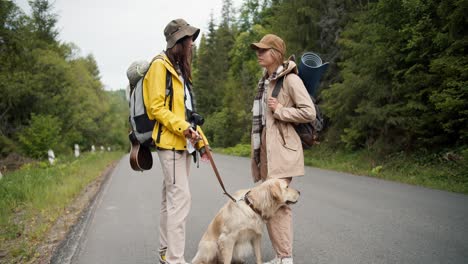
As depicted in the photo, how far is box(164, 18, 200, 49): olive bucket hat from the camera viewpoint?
3.59 m

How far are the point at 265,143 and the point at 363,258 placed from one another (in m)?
1.76

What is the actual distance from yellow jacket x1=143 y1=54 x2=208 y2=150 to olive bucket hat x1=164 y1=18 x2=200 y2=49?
0.54 ft

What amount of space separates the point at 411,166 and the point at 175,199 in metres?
9.59

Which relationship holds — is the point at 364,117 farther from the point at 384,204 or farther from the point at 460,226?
the point at 460,226

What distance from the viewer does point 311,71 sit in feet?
13.0

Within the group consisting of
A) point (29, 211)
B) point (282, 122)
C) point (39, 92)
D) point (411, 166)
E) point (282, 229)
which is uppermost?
point (39, 92)

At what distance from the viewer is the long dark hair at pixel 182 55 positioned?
3.65m

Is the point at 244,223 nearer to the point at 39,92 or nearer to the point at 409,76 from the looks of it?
the point at 409,76

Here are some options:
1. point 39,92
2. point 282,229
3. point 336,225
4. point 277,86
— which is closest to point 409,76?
point 336,225

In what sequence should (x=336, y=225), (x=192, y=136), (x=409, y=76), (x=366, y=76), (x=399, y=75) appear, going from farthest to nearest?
(x=366, y=76) → (x=399, y=75) → (x=409, y=76) → (x=336, y=225) → (x=192, y=136)

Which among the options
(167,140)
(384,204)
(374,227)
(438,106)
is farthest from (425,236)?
(438,106)

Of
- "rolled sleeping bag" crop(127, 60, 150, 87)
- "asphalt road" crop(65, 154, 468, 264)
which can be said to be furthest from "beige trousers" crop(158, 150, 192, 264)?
"asphalt road" crop(65, 154, 468, 264)

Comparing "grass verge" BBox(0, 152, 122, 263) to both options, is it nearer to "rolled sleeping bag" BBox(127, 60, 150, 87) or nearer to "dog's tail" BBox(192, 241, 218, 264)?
"dog's tail" BBox(192, 241, 218, 264)

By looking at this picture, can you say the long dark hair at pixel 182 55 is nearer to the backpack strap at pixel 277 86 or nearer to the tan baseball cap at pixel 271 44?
the tan baseball cap at pixel 271 44
